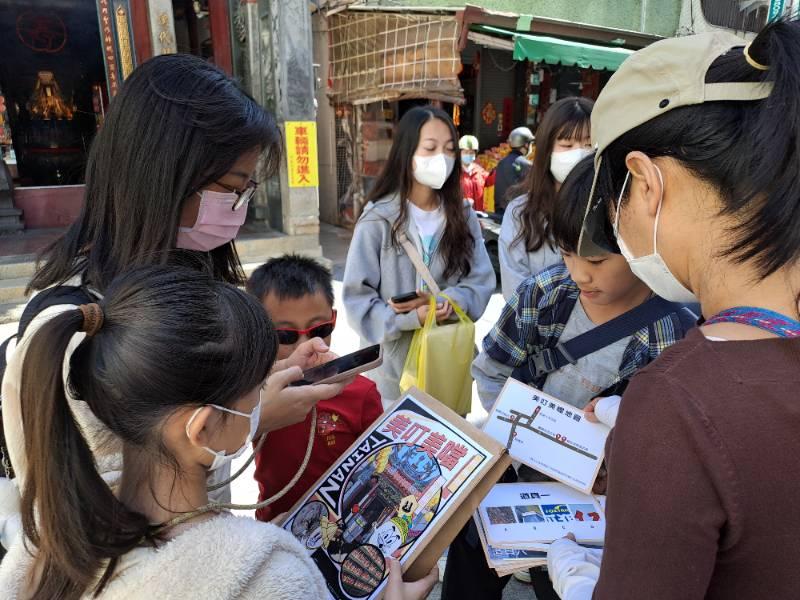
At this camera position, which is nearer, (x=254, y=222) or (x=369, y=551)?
(x=369, y=551)

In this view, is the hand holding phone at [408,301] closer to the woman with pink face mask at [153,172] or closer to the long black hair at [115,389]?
the woman with pink face mask at [153,172]

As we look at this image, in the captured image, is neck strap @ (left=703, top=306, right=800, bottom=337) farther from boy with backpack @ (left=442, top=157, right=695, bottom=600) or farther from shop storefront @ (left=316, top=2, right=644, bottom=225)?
shop storefront @ (left=316, top=2, right=644, bottom=225)

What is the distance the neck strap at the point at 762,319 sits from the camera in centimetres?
71

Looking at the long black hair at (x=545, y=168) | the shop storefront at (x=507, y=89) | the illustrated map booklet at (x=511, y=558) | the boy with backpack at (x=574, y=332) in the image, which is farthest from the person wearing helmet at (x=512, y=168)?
the illustrated map booklet at (x=511, y=558)

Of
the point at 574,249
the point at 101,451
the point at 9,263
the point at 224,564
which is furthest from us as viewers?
the point at 9,263

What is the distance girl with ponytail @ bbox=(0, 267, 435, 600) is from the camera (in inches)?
33.6

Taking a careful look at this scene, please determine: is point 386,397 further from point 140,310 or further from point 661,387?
point 661,387

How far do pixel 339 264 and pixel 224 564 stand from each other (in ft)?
22.0

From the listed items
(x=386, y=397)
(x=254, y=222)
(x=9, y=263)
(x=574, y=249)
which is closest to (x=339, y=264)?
(x=254, y=222)

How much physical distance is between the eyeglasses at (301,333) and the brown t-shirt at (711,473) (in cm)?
117

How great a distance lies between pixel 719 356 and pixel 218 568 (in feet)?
2.57

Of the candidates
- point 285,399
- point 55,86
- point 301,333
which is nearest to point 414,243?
point 301,333

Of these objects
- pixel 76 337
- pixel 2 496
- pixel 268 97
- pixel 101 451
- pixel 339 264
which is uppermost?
pixel 268 97

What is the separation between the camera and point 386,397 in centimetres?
256
